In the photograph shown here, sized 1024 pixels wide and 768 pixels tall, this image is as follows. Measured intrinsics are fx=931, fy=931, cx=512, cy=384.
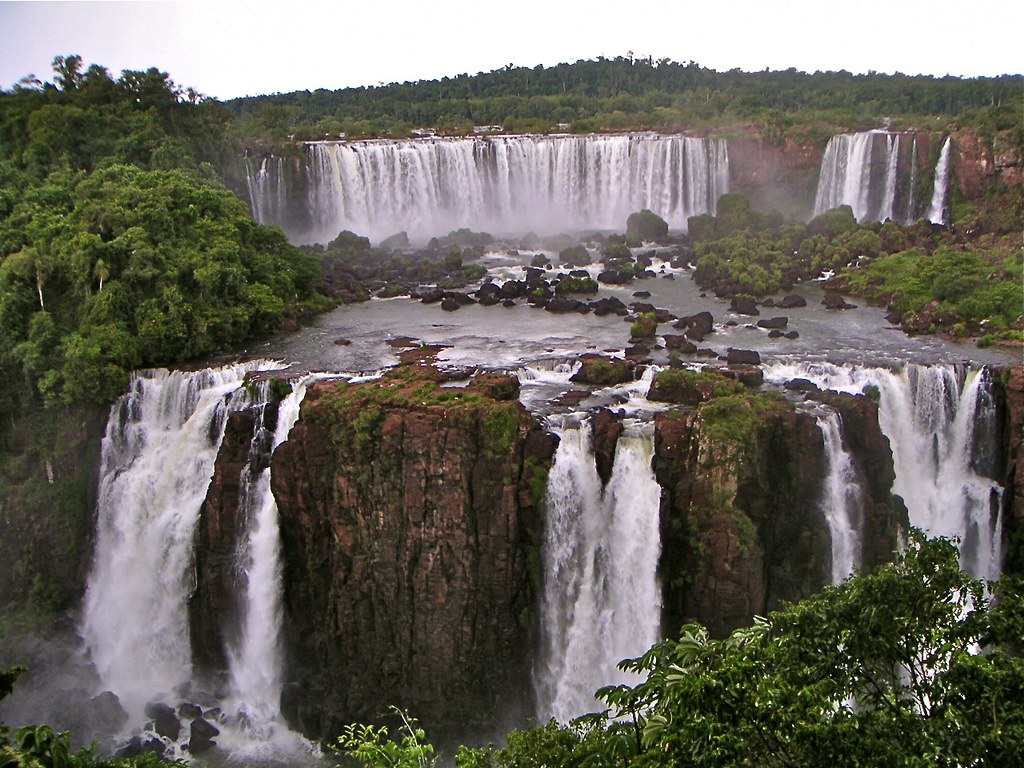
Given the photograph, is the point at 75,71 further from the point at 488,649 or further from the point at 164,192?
the point at 488,649

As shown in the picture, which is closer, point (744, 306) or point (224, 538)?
point (224, 538)

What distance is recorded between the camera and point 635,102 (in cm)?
7025

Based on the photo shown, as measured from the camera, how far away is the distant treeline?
52.1 m

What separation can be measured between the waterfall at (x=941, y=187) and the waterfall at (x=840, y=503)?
24188mm

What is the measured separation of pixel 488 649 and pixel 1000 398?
1329 cm

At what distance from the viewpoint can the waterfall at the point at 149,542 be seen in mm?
22453

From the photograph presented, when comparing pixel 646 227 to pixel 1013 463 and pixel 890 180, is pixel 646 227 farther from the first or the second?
pixel 1013 463

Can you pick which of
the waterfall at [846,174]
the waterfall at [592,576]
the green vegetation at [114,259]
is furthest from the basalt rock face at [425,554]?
the waterfall at [846,174]

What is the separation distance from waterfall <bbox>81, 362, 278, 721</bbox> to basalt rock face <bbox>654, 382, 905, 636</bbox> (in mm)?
11055

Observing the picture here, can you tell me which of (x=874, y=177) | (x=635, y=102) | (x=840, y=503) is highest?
(x=635, y=102)

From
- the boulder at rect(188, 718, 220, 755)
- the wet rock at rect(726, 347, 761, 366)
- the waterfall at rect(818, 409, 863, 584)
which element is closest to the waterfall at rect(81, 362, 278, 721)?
the boulder at rect(188, 718, 220, 755)

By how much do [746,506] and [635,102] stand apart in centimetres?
5619

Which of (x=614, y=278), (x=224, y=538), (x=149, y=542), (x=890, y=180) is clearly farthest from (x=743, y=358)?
(x=890, y=180)

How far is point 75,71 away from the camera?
41.8m
